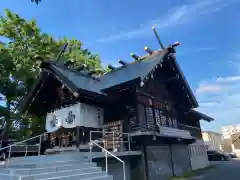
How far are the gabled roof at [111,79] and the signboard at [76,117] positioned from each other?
121 cm

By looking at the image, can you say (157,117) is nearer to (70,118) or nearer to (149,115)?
(149,115)

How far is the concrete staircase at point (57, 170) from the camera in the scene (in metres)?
6.27

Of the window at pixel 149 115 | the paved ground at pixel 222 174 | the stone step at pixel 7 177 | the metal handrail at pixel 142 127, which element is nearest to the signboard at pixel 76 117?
the metal handrail at pixel 142 127

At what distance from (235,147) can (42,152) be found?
5066 cm

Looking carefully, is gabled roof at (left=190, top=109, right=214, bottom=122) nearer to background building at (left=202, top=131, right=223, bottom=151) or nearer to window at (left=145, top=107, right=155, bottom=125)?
window at (left=145, top=107, right=155, bottom=125)

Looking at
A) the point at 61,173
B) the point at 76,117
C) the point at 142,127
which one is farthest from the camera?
the point at 142,127

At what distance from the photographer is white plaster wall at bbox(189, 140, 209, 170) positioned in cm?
2027

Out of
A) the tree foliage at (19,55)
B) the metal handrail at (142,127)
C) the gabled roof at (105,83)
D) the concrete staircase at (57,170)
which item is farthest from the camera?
the tree foliage at (19,55)

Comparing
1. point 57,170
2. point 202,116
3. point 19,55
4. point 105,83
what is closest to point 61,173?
point 57,170

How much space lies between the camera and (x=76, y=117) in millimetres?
11625

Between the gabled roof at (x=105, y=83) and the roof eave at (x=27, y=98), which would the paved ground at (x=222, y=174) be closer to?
the gabled roof at (x=105, y=83)

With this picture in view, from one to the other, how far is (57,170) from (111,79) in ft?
32.2

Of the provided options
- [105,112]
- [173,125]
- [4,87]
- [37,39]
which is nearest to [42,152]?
[105,112]

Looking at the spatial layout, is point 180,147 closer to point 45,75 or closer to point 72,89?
point 72,89
